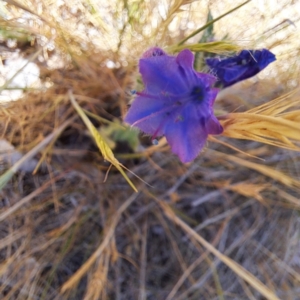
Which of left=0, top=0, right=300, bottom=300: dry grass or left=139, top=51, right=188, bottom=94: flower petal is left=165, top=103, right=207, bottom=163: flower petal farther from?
left=0, top=0, right=300, bottom=300: dry grass

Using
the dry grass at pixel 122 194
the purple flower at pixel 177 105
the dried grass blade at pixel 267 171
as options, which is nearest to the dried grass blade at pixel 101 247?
the dry grass at pixel 122 194

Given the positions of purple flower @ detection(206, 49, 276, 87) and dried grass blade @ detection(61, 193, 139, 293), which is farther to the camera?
dried grass blade @ detection(61, 193, 139, 293)

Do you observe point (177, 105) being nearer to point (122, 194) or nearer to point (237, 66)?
point (237, 66)

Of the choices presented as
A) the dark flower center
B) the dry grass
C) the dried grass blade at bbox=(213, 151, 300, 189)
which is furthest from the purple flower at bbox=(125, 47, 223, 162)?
the dried grass blade at bbox=(213, 151, 300, 189)

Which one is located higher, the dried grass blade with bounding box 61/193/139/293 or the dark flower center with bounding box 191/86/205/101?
the dark flower center with bounding box 191/86/205/101

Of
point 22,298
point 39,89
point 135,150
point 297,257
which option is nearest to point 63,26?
point 39,89

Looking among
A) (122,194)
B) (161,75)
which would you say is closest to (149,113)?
(161,75)
